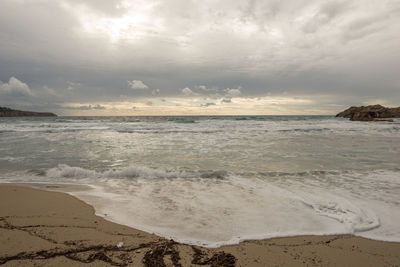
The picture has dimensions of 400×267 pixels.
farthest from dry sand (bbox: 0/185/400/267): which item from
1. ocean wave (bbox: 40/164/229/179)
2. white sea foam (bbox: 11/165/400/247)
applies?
ocean wave (bbox: 40/164/229/179)

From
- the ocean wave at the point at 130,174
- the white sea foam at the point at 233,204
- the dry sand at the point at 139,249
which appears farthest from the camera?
the ocean wave at the point at 130,174

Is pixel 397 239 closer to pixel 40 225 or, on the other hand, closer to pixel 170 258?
pixel 170 258

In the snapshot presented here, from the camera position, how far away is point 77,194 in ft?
14.6

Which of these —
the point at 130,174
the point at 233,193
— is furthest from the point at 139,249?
the point at 130,174

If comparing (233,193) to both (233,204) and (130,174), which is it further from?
(130,174)

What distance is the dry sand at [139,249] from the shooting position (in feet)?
7.36

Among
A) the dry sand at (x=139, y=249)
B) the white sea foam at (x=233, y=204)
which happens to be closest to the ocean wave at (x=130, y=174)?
the white sea foam at (x=233, y=204)

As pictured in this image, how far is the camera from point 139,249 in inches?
95.7

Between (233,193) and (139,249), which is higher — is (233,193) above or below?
below

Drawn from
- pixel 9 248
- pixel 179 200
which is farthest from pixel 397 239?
pixel 9 248

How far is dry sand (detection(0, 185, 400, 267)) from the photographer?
2.24 meters

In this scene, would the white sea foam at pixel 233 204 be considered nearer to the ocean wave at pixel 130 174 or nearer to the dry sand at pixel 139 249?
the ocean wave at pixel 130 174

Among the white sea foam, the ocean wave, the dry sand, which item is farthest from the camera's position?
the ocean wave

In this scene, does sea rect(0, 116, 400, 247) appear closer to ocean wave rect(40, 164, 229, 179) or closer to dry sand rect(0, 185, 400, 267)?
ocean wave rect(40, 164, 229, 179)
